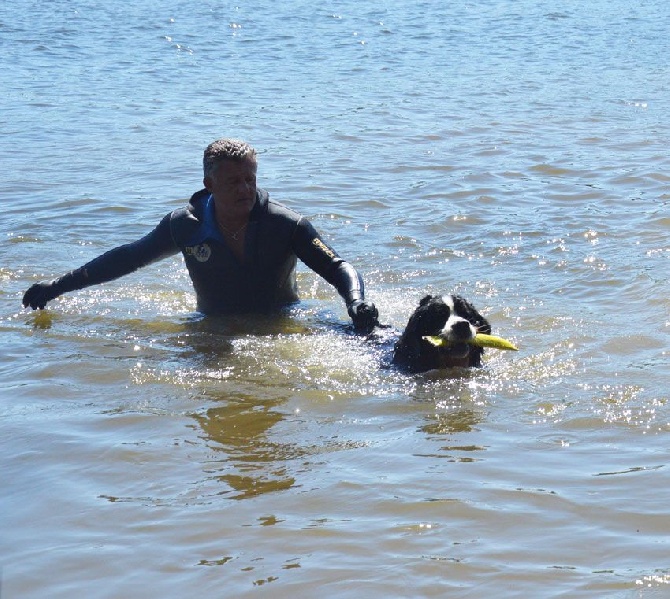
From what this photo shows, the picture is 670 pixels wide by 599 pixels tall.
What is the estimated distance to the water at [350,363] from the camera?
12.6 ft

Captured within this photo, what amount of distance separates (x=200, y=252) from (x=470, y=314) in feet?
6.02

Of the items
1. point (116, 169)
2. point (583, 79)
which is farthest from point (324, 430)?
point (583, 79)

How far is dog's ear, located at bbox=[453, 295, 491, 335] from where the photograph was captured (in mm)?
6020

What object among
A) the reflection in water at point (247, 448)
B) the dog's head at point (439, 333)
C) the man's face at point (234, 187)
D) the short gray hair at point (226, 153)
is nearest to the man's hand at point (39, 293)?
the man's face at point (234, 187)

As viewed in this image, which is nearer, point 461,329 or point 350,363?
point 461,329

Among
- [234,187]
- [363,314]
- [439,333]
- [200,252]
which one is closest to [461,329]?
[439,333]

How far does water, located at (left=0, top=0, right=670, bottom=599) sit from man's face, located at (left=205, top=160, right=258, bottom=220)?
83 centimetres

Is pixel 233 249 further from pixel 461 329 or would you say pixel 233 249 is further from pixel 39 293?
pixel 461 329

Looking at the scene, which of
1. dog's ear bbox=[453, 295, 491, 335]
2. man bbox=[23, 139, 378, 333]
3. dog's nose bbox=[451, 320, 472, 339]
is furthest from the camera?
man bbox=[23, 139, 378, 333]

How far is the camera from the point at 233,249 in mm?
6879

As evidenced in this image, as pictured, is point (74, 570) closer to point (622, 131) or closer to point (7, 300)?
point (7, 300)

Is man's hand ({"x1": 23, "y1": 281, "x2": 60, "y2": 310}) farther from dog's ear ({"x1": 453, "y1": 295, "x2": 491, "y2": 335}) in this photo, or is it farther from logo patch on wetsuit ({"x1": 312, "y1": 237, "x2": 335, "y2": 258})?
dog's ear ({"x1": 453, "y1": 295, "x2": 491, "y2": 335})

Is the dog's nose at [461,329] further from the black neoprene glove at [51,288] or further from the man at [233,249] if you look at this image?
the black neoprene glove at [51,288]

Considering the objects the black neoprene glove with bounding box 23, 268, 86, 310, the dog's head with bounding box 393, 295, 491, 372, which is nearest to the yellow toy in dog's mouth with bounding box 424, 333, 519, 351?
the dog's head with bounding box 393, 295, 491, 372
